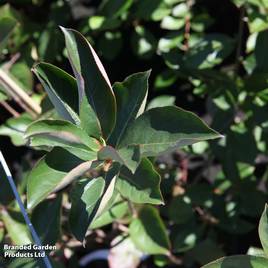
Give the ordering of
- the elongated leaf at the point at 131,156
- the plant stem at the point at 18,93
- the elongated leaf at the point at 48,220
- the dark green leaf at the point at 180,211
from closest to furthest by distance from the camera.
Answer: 1. the elongated leaf at the point at 131,156
2. the elongated leaf at the point at 48,220
3. the plant stem at the point at 18,93
4. the dark green leaf at the point at 180,211

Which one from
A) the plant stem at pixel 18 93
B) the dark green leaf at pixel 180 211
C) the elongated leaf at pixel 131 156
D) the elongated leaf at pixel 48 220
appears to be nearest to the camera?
the elongated leaf at pixel 131 156

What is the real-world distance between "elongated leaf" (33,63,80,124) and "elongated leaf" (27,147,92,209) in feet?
0.21

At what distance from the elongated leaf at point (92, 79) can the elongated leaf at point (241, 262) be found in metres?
0.27

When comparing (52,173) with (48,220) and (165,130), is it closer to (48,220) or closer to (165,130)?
(165,130)

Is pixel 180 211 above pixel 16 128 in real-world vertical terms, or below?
below

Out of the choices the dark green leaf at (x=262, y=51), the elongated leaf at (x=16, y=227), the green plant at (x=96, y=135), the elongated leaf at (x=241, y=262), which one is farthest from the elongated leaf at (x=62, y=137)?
the dark green leaf at (x=262, y=51)

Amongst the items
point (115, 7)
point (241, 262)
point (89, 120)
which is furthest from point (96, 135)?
point (115, 7)

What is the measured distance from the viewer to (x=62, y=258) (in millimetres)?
1400

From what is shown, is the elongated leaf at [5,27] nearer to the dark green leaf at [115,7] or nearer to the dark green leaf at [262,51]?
the dark green leaf at [115,7]

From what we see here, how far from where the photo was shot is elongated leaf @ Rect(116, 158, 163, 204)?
924 millimetres

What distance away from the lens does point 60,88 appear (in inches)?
36.4

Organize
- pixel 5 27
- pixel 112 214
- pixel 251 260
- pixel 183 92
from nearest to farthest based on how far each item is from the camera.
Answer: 1. pixel 251 260
2. pixel 5 27
3. pixel 112 214
4. pixel 183 92

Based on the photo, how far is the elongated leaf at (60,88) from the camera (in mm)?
888

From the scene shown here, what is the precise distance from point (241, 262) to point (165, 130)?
0.23 meters
